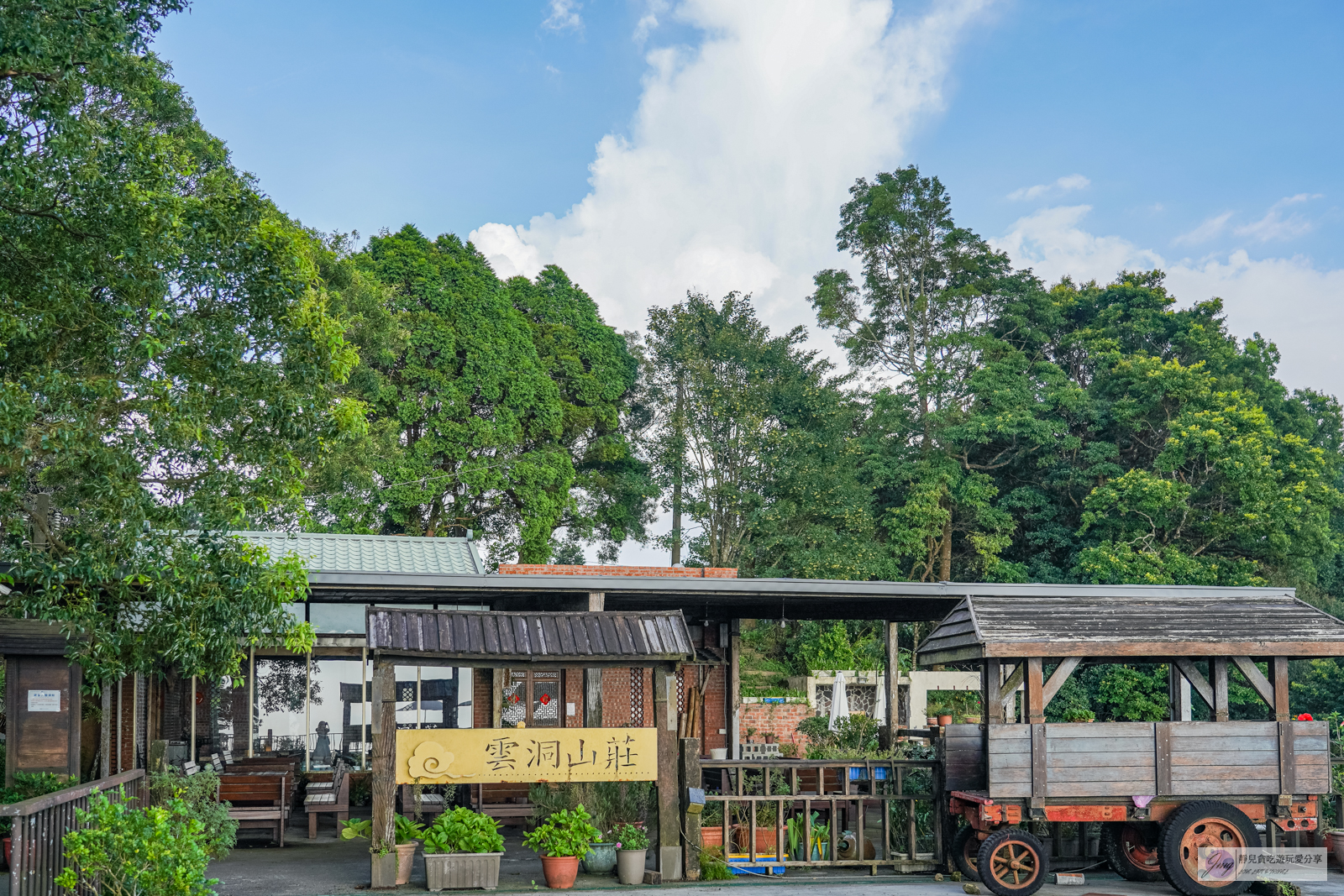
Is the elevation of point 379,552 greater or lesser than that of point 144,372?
lesser

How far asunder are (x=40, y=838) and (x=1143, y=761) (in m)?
9.56

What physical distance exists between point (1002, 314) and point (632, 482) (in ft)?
40.8

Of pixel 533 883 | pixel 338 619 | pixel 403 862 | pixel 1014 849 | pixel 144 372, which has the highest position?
pixel 144 372

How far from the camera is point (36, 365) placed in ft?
31.8

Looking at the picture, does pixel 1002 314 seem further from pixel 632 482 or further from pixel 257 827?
pixel 257 827

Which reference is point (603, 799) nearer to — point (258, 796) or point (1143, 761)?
point (258, 796)

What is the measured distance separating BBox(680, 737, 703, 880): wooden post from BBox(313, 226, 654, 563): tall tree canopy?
1586 centimetres

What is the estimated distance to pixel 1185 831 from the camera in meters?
11.0

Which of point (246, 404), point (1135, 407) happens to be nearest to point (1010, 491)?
point (1135, 407)

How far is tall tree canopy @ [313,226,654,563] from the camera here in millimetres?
28031

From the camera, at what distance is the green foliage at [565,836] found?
11148mm

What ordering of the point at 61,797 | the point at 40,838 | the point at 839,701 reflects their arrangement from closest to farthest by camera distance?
1. the point at 40,838
2. the point at 61,797
3. the point at 839,701

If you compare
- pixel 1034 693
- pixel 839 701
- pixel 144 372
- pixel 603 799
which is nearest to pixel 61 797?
pixel 144 372

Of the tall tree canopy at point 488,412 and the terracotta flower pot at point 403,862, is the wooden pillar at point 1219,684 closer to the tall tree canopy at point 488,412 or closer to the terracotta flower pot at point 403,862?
the terracotta flower pot at point 403,862
